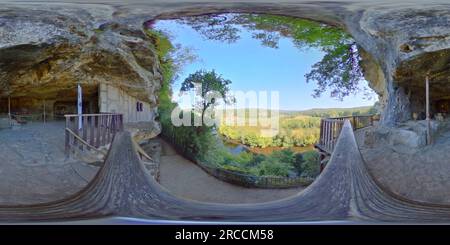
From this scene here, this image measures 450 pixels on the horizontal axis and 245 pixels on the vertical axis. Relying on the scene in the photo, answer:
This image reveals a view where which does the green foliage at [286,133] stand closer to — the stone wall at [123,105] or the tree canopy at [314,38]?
the tree canopy at [314,38]

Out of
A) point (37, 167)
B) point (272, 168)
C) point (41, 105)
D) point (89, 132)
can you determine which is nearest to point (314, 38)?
point (272, 168)

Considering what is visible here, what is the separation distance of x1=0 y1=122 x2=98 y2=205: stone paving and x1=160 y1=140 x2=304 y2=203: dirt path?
0.43 metres

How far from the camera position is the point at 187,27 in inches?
90.4

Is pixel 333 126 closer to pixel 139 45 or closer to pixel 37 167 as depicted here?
pixel 139 45

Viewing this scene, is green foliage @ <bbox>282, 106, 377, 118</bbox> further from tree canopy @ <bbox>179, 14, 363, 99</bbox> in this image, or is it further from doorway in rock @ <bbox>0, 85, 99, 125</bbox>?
doorway in rock @ <bbox>0, 85, 99, 125</bbox>

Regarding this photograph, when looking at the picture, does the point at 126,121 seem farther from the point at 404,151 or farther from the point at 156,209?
the point at 404,151

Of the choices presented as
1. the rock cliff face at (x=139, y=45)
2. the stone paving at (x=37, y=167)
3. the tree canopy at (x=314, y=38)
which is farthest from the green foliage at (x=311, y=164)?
the stone paving at (x=37, y=167)

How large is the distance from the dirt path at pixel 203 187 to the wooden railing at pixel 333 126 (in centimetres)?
31

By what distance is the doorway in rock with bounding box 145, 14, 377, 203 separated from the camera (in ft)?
7.34

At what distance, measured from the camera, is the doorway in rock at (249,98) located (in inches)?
88.1

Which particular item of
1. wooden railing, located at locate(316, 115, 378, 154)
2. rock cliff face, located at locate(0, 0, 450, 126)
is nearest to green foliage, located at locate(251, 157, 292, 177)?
wooden railing, located at locate(316, 115, 378, 154)

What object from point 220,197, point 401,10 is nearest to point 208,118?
point 220,197

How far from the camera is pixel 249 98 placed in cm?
223

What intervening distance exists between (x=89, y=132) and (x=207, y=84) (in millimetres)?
740
